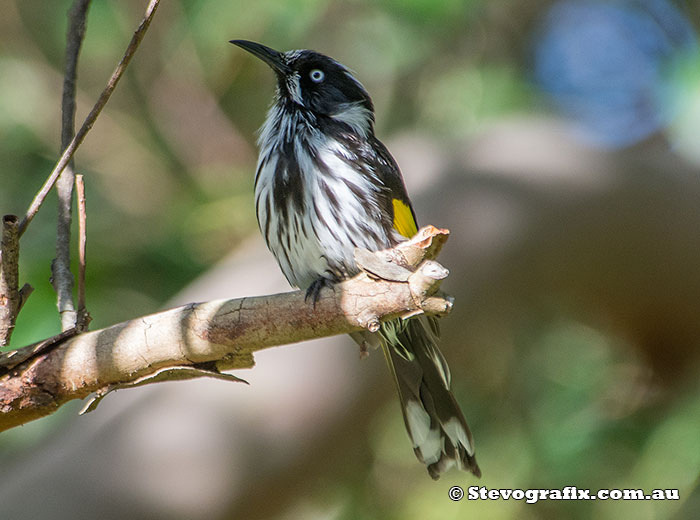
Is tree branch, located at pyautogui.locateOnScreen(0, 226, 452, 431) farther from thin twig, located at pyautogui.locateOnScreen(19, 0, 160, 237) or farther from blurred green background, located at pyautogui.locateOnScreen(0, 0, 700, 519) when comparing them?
blurred green background, located at pyautogui.locateOnScreen(0, 0, 700, 519)

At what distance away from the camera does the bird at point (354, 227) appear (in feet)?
8.59

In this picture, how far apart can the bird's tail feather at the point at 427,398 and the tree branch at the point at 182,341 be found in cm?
85

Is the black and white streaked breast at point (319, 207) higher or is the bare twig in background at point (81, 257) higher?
the black and white streaked breast at point (319, 207)

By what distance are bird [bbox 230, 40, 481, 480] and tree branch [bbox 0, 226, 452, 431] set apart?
0.76 metres

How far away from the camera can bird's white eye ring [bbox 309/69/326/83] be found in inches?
122

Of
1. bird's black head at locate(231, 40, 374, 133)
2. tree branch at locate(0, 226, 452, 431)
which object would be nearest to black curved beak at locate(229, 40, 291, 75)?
bird's black head at locate(231, 40, 374, 133)

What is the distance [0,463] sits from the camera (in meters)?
4.24

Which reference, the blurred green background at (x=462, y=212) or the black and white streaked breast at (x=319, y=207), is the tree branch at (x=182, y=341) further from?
the blurred green background at (x=462, y=212)

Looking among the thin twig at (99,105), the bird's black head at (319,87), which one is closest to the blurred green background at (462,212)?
the bird's black head at (319,87)

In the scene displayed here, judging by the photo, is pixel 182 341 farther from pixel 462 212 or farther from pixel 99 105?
pixel 462 212

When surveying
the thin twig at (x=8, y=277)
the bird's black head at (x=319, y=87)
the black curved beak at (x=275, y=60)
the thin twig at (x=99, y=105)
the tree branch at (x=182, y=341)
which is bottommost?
the tree branch at (x=182, y=341)

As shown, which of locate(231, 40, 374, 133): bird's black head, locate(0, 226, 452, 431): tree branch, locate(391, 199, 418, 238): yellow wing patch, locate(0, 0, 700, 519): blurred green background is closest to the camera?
locate(0, 226, 452, 431): tree branch

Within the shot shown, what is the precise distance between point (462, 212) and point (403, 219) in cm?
148

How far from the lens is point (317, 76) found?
3092mm
